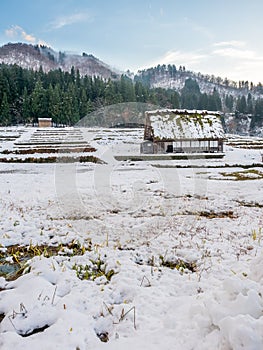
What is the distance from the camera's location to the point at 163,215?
893cm

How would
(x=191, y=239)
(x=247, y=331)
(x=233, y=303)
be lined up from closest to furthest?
(x=247, y=331), (x=233, y=303), (x=191, y=239)

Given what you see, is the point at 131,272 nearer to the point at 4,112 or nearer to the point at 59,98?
the point at 4,112

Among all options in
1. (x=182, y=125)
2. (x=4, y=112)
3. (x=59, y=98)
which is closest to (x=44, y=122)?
(x=59, y=98)

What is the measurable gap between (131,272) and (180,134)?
27.8m

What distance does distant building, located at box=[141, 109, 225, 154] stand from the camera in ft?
102

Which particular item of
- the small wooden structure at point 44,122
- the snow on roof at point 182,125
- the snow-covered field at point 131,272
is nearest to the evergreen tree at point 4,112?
the small wooden structure at point 44,122

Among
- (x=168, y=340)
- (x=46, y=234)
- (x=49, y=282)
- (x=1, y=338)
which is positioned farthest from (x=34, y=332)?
(x=46, y=234)

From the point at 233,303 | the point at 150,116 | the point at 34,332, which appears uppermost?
the point at 150,116

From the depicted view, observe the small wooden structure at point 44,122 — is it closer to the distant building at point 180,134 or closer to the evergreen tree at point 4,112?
the evergreen tree at point 4,112

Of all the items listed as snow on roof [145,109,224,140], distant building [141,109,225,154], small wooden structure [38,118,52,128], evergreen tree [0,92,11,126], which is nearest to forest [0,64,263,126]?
evergreen tree [0,92,11,126]

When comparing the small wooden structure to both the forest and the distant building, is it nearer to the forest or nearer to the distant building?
the forest

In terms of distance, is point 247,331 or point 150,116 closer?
A: point 247,331

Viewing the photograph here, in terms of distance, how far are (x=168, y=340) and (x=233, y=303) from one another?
96 cm

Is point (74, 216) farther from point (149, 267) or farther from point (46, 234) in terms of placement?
point (149, 267)
